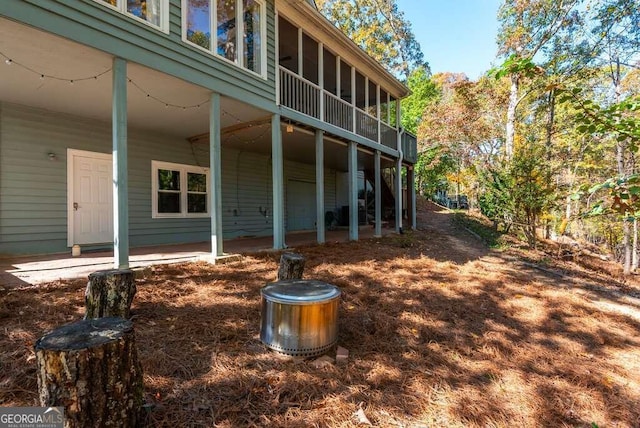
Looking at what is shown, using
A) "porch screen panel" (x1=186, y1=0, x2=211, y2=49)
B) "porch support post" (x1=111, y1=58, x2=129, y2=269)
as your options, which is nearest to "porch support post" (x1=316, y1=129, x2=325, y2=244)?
"porch screen panel" (x1=186, y1=0, x2=211, y2=49)

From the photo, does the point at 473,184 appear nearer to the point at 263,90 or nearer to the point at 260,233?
the point at 260,233

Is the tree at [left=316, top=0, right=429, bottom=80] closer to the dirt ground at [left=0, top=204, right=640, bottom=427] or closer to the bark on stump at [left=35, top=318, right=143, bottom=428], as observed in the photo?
the dirt ground at [left=0, top=204, right=640, bottom=427]

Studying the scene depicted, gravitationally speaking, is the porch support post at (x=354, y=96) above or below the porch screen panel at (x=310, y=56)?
below

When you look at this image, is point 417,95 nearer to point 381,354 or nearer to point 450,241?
point 450,241

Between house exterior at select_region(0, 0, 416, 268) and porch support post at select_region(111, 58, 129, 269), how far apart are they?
0.01 metres

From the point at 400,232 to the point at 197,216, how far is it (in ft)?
21.8

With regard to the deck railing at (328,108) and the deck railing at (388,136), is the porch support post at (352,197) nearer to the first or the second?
the deck railing at (328,108)

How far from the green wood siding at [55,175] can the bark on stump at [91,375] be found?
17.9 ft

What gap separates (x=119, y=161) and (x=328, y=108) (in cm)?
542

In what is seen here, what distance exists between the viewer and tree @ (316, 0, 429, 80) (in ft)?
69.9

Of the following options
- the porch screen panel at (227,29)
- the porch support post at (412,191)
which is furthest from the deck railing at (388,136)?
the porch screen panel at (227,29)

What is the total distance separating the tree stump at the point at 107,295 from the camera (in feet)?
9.05

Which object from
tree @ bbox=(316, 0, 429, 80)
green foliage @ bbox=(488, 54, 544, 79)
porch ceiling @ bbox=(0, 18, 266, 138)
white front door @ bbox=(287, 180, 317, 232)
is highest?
tree @ bbox=(316, 0, 429, 80)

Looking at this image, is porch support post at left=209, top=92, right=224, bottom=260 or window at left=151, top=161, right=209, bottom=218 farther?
window at left=151, top=161, right=209, bottom=218
